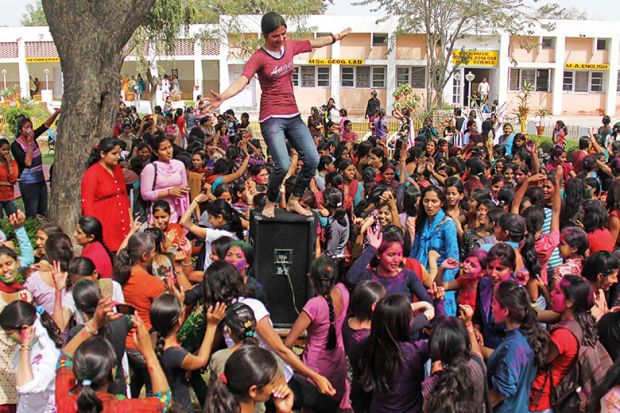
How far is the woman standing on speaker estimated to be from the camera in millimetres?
5555

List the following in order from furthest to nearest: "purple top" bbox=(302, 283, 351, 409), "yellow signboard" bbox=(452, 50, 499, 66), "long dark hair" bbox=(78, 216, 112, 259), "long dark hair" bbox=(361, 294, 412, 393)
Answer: "yellow signboard" bbox=(452, 50, 499, 66)
"long dark hair" bbox=(78, 216, 112, 259)
"purple top" bbox=(302, 283, 351, 409)
"long dark hair" bbox=(361, 294, 412, 393)

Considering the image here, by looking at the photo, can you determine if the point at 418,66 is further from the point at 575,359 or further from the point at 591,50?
the point at 575,359

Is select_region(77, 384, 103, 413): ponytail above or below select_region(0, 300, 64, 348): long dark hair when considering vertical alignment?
below

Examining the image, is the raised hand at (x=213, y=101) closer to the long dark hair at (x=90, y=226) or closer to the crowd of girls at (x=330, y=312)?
the crowd of girls at (x=330, y=312)

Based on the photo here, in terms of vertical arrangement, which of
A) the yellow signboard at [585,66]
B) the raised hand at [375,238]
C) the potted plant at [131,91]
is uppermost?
the yellow signboard at [585,66]

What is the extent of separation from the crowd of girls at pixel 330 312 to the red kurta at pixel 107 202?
2 cm

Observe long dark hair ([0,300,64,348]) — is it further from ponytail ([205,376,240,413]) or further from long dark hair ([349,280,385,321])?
long dark hair ([349,280,385,321])

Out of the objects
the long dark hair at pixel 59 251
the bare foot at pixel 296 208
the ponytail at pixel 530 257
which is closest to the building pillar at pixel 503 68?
Result: the bare foot at pixel 296 208

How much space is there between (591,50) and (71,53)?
35177 millimetres

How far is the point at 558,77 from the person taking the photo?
3719 centimetres

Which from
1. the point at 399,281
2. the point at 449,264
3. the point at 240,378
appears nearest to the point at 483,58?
the point at 449,264

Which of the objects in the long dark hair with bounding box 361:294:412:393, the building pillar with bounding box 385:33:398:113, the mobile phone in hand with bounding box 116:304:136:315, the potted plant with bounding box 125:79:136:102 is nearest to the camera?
the long dark hair with bounding box 361:294:412:393

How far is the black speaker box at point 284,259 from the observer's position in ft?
18.5

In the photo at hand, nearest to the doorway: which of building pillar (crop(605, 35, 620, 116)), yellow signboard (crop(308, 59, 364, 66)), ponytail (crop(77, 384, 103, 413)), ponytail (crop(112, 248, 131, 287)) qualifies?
yellow signboard (crop(308, 59, 364, 66))
